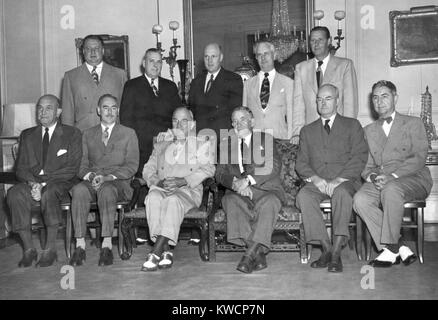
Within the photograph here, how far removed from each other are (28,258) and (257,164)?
6.83 feet

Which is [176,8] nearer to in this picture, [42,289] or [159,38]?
[159,38]

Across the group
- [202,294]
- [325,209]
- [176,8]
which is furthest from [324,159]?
[176,8]

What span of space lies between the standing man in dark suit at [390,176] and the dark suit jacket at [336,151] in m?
0.15

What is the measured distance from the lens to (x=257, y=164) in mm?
4480

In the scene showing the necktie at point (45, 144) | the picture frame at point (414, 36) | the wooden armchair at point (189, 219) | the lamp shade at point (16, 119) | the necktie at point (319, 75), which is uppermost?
the picture frame at point (414, 36)

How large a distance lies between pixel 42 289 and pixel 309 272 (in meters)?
1.93

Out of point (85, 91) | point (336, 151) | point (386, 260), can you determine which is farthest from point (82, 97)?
point (386, 260)

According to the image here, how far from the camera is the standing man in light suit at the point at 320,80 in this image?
488cm

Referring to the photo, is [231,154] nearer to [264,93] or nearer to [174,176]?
[174,176]

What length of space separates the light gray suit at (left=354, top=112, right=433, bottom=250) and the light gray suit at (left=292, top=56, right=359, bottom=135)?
47 cm

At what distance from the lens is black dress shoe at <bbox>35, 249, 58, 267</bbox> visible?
14.0ft

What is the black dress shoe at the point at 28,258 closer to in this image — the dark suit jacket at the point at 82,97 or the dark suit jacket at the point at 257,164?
the dark suit jacket at the point at 82,97

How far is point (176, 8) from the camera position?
270 inches

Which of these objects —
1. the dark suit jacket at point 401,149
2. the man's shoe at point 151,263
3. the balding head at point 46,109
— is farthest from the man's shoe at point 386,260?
the balding head at point 46,109
